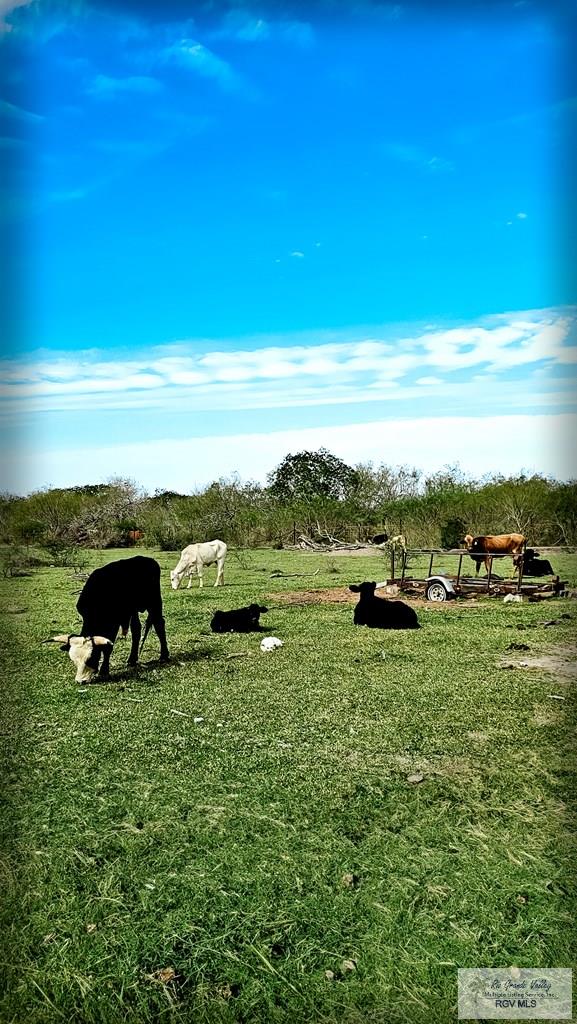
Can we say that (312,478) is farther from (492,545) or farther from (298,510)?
(492,545)

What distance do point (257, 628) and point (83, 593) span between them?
3.20 m

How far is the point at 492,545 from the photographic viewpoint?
10.3 metres

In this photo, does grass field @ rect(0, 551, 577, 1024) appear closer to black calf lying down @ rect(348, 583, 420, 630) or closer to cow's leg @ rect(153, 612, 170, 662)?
cow's leg @ rect(153, 612, 170, 662)

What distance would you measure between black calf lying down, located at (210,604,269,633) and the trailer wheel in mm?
3854

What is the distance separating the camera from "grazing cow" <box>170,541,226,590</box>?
12.0 metres

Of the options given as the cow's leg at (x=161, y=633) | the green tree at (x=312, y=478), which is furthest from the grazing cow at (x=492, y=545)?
the cow's leg at (x=161, y=633)

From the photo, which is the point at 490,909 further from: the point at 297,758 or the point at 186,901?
the point at 297,758

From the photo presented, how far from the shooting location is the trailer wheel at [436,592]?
1218 centimetres

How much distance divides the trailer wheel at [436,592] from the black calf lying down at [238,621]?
3854 mm

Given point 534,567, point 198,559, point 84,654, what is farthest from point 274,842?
point 198,559

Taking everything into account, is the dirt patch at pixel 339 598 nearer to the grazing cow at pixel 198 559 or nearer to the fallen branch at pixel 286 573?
the fallen branch at pixel 286 573

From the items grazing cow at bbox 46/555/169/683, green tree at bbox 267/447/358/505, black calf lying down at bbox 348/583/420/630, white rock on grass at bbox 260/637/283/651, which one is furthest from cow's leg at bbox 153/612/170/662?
black calf lying down at bbox 348/583/420/630

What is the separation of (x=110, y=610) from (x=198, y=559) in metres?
5.12

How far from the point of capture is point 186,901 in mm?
2912
